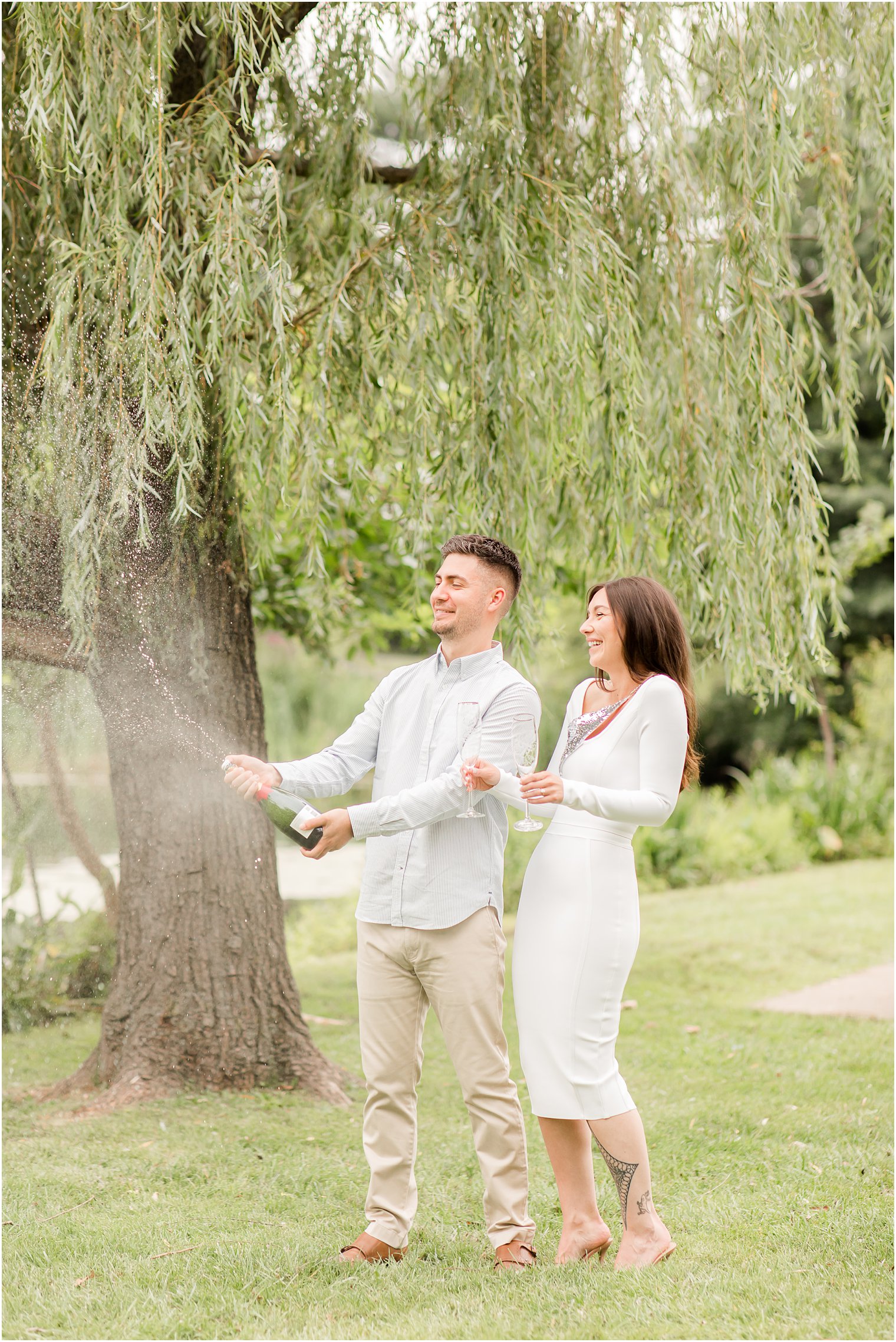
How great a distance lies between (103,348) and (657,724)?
6.83 ft

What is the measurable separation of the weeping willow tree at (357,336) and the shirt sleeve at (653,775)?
52.6 inches

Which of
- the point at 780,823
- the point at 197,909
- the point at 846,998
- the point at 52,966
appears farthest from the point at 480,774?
the point at 780,823

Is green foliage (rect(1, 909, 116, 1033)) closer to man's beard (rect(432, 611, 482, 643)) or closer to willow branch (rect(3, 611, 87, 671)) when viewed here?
willow branch (rect(3, 611, 87, 671))

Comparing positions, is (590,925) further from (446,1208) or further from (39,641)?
(39,641)

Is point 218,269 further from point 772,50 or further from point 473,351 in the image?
point 772,50

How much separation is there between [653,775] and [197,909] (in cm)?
235

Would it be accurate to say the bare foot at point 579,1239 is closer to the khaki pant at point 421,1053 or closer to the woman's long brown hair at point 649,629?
the khaki pant at point 421,1053

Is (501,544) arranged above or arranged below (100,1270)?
above

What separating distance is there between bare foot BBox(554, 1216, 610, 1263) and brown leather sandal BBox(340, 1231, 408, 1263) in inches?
16.8

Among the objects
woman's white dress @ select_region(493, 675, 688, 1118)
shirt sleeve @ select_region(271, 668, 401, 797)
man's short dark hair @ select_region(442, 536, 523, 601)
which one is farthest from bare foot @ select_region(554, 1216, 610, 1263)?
man's short dark hair @ select_region(442, 536, 523, 601)

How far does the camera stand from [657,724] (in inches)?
112

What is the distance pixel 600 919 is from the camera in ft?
9.37

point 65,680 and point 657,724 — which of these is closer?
point 657,724

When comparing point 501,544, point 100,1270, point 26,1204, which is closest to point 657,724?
point 501,544
